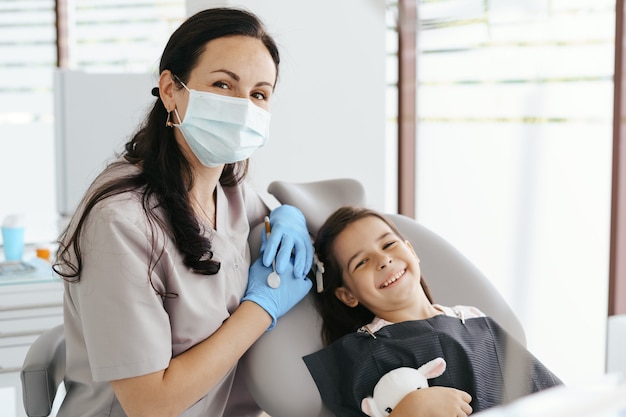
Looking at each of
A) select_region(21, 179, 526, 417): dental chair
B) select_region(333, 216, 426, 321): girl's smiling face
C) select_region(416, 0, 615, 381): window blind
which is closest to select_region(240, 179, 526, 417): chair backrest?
select_region(21, 179, 526, 417): dental chair

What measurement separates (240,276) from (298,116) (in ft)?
4.15

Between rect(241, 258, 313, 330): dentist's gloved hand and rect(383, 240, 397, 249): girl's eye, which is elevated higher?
rect(383, 240, 397, 249): girl's eye

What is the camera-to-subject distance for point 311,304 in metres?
1.41

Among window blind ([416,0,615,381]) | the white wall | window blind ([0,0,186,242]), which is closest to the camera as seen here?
window blind ([416,0,615,381])

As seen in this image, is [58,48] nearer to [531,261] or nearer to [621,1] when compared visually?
[621,1]

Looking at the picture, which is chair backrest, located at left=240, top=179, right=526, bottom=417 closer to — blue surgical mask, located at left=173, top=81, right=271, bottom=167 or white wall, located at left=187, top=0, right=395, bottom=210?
blue surgical mask, located at left=173, top=81, right=271, bottom=167

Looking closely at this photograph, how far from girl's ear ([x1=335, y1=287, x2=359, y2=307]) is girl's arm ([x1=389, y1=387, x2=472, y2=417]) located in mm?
254

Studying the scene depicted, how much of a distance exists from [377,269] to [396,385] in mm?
237

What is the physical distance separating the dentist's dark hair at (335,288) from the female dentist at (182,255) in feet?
0.18

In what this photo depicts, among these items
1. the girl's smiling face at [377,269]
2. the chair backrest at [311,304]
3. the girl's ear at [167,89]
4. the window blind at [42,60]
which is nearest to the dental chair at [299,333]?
the chair backrest at [311,304]

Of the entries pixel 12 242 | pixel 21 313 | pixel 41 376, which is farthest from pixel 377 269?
pixel 12 242

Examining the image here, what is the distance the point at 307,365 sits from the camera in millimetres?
1307

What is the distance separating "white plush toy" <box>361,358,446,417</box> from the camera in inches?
48.3

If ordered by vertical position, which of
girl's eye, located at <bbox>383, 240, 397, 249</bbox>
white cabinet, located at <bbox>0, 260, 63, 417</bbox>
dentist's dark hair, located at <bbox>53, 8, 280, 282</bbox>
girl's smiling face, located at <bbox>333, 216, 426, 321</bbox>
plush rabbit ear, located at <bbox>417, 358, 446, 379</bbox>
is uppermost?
dentist's dark hair, located at <bbox>53, 8, 280, 282</bbox>
